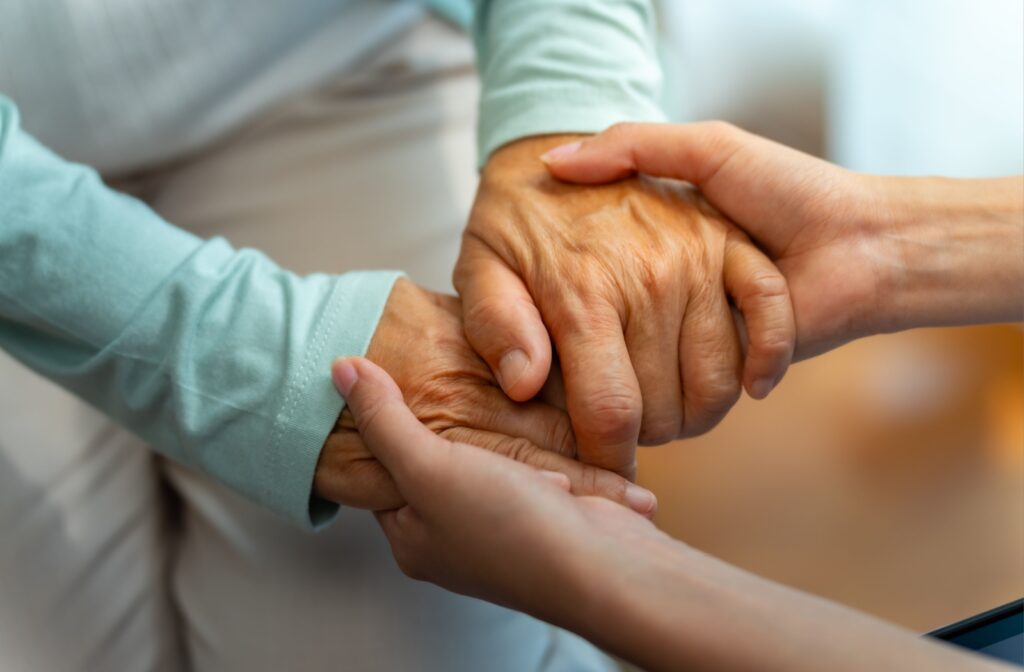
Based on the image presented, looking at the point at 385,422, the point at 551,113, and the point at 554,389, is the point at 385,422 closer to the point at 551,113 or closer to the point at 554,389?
the point at 554,389

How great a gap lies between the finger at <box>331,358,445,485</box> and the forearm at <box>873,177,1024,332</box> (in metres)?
0.38

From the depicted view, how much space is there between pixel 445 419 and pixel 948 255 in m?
0.42

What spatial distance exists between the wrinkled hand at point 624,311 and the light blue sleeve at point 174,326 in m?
0.11

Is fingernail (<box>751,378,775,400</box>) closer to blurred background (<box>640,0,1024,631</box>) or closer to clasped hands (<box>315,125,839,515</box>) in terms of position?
clasped hands (<box>315,125,839,515</box>)

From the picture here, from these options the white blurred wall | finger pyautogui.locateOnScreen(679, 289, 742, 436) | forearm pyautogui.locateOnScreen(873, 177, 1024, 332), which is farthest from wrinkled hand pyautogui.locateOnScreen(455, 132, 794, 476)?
the white blurred wall

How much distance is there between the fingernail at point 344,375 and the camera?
62cm

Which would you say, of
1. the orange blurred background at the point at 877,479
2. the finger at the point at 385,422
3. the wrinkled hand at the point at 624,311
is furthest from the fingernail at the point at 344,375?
the orange blurred background at the point at 877,479

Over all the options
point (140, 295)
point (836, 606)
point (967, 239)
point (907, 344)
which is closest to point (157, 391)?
point (140, 295)

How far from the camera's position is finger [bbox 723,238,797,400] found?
65cm

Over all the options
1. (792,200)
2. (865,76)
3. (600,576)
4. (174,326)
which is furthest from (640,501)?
(865,76)

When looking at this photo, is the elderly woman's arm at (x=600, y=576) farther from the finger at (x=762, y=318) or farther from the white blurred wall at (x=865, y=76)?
the white blurred wall at (x=865, y=76)

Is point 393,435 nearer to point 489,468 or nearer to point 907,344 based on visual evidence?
point 489,468

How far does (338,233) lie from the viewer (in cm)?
87

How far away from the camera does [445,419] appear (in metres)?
0.65
